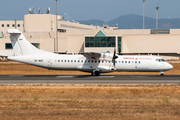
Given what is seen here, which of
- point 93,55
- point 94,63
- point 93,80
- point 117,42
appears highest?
point 117,42

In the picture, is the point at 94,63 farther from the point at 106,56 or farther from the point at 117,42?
the point at 117,42

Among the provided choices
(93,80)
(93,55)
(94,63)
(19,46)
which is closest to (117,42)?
(94,63)

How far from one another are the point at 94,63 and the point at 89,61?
30.8 inches

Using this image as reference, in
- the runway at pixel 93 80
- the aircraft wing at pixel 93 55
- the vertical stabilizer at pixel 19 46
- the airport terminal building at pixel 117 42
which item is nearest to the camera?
the runway at pixel 93 80

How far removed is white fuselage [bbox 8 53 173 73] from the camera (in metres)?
41.8

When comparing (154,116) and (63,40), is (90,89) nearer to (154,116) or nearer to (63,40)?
(154,116)

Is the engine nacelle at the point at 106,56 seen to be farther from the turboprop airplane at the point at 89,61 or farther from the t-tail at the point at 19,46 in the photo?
the t-tail at the point at 19,46

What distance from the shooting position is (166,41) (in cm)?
8769

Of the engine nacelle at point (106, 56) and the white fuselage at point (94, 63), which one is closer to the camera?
the white fuselage at point (94, 63)

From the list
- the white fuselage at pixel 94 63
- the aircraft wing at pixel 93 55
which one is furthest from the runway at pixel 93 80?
the aircraft wing at pixel 93 55

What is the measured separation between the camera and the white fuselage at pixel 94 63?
41844 millimetres

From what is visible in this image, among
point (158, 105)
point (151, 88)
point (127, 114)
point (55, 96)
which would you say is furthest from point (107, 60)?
point (127, 114)

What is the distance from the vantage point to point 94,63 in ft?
141

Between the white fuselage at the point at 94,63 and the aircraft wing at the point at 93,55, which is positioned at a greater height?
the aircraft wing at the point at 93,55
